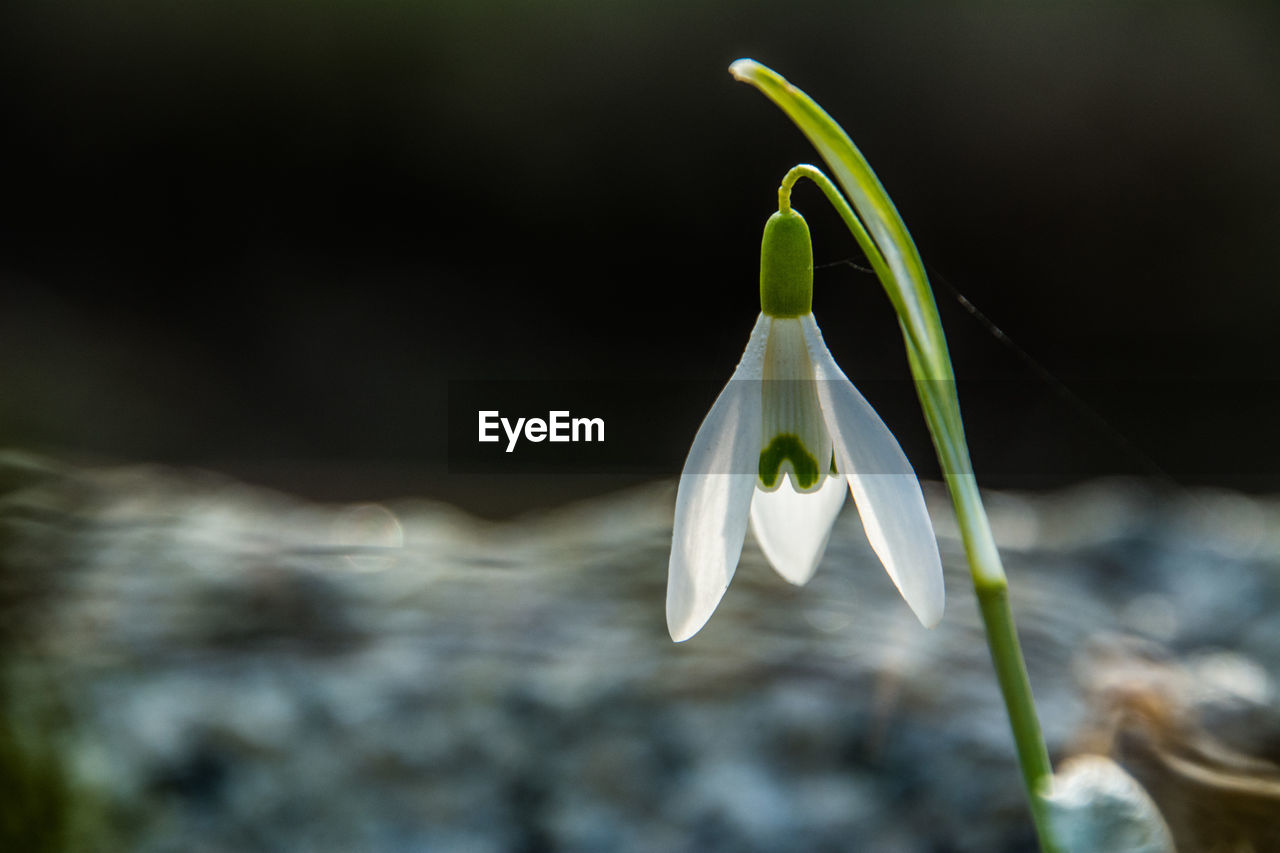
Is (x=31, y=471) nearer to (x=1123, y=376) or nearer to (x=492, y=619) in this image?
(x=492, y=619)

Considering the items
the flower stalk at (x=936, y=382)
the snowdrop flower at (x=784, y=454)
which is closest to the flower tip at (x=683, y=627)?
the snowdrop flower at (x=784, y=454)

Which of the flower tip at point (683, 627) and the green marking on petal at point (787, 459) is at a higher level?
the green marking on petal at point (787, 459)

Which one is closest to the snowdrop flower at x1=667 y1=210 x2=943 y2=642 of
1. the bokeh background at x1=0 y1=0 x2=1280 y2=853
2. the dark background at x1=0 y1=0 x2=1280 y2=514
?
the bokeh background at x1=0 y1=0 x2=1280 y2=853

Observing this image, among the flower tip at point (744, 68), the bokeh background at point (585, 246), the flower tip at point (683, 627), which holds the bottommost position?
the flower tip at point (683, 627)

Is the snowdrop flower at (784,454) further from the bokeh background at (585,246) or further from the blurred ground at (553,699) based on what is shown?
the bokeh background at (585,246)

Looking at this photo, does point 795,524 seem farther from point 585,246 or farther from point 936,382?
point 585,246

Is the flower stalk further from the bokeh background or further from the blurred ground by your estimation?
the bokeh background

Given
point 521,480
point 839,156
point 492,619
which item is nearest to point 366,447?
point 521,480
